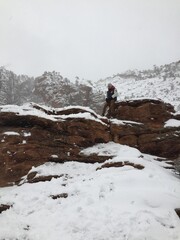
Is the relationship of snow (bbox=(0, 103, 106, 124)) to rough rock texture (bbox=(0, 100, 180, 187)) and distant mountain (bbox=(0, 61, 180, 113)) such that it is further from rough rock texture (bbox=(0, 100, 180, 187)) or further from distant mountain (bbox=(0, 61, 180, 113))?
distant mountain (bbox=(0, 61, 180, 113))

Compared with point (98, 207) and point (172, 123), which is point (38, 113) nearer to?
point (172, 123)

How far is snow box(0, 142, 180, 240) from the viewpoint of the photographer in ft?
30.3

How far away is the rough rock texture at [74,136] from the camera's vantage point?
15648 millimetres

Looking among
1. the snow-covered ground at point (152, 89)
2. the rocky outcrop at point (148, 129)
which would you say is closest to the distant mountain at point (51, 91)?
the snow-covered ground at point (152, 89)

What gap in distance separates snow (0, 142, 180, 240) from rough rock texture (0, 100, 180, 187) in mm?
1578

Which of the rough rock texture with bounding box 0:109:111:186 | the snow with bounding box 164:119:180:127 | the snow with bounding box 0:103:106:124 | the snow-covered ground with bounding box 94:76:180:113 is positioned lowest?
the rough rock texture with bounding box 0:109:111:186

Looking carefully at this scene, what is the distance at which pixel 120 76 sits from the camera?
2884 inches

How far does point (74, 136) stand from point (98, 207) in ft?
24.1

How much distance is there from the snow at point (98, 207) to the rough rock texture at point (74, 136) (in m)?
1.58

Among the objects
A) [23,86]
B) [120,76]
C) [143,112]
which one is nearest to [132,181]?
[143,112]

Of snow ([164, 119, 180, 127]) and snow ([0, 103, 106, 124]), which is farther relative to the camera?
snow ([164, 119, 180, 127])

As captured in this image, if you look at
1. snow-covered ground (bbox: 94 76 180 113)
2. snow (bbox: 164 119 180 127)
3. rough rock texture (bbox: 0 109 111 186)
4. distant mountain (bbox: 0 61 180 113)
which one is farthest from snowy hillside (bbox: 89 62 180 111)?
rough rock texture (bbox: 0 109 111 186)

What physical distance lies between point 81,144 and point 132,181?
19.0 ft

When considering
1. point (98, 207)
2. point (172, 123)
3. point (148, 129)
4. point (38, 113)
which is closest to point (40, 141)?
point (38, 113)
